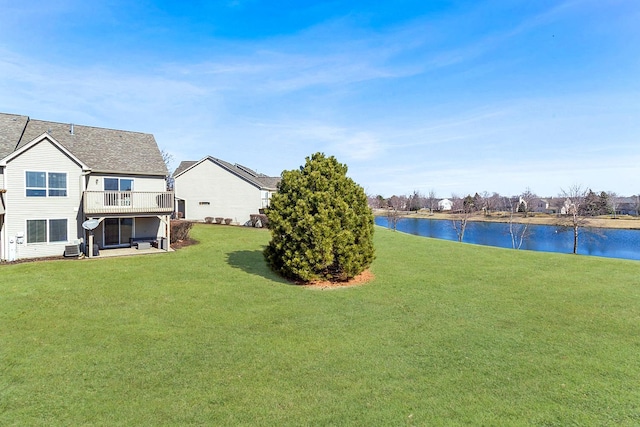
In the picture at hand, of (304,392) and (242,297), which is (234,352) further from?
(242,297)

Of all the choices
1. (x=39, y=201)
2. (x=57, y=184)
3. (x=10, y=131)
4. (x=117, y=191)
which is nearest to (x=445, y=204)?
(x=117, y=191)

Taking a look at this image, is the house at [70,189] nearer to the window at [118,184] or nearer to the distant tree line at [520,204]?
the window at [118,184]

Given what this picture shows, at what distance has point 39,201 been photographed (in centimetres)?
1528

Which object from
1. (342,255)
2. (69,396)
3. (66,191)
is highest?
(66,191)

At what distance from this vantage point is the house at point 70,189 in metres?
14.8

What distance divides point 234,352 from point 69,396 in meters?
2.52

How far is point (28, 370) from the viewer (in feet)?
17.6

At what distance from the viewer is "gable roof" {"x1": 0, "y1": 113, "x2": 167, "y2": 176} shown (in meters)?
16.7

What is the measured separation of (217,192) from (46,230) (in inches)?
627

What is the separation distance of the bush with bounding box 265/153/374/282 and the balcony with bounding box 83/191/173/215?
30.3 ft

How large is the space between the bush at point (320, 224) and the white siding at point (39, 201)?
11518 mm

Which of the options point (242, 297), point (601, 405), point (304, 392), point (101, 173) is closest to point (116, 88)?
point (101, 173)

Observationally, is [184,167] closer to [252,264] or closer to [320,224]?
[252,264]

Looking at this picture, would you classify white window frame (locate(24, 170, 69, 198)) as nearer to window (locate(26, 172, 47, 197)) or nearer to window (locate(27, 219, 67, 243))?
window (locate(26, 172, 47, 197))
